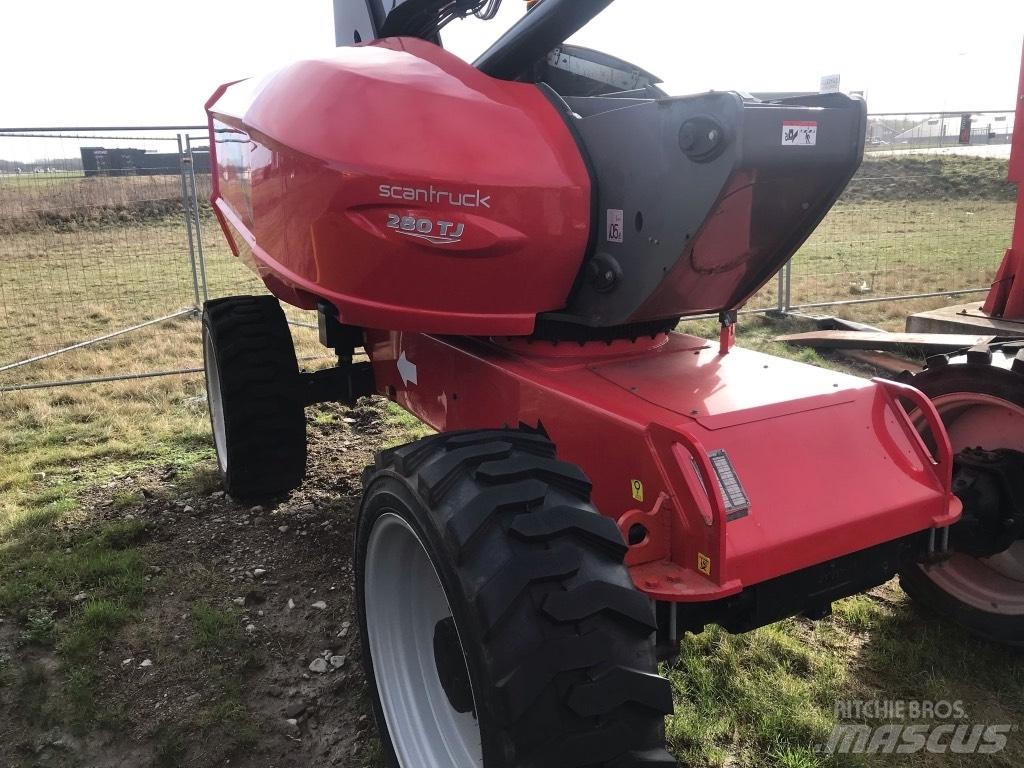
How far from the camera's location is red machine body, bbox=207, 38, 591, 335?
254cm

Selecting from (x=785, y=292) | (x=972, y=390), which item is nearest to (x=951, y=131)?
(x=785, y=292)

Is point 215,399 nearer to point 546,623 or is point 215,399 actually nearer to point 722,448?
point 722,448

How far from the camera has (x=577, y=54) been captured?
3102mm

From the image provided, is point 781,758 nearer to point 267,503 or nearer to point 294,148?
point 294,148

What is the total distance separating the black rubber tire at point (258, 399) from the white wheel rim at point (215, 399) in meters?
0.25

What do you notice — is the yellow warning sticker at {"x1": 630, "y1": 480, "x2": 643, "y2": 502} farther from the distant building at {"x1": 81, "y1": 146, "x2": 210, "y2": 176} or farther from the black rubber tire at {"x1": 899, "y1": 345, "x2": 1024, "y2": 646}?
the distant building at {"x1": 81, "y1": 146, "x2": 210, "y2": 176}

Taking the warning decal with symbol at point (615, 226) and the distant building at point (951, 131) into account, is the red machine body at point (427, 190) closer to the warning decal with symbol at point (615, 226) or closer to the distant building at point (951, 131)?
the warning decal with symbol at point (615, 226)

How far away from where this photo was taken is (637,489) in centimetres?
241

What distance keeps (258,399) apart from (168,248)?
10402 mm

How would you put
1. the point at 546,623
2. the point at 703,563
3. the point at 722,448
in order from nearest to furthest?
the point at 546,623, the point at 703,563, the point at 722,448

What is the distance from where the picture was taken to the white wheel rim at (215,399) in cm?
478

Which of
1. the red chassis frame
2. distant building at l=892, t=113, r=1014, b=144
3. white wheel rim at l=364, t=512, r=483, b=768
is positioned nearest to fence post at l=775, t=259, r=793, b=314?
distant building at l=892, t=113, r=1014, b=144

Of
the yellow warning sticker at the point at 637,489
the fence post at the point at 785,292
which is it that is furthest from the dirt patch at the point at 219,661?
the fence post at the point at 785,292

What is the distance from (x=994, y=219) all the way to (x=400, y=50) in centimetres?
1432
